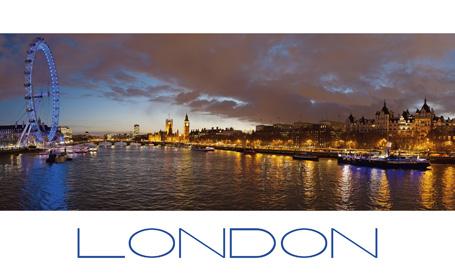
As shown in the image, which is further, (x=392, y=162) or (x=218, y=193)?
(x=392, y=162)

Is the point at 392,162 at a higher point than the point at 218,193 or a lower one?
higher

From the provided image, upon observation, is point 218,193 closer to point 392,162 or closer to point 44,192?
point 44,192

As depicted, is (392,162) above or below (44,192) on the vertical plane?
above

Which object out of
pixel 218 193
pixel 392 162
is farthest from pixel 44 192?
pixel 392 162

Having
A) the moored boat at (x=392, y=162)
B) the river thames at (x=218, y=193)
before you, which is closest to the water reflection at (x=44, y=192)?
the river thames at (x=218, y=193)

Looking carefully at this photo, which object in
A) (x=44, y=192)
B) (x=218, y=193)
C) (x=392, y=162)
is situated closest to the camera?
(x=218, y=193)

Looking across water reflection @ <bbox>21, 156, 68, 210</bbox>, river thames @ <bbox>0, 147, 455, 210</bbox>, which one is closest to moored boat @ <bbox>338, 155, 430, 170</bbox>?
river thames @ <bbox>0, 147, 455, 210</bbox>

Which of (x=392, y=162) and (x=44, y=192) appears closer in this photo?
(x=44, y=192)

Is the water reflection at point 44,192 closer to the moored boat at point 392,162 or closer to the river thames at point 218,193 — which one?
the river thames at point 218,193

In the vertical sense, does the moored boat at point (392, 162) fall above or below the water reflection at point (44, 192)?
above

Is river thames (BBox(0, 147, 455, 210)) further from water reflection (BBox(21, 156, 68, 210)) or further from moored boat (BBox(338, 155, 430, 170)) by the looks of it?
moored boat (BBox(338, 155, 430, 170))

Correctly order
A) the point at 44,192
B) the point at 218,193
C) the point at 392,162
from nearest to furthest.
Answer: the point at 218,193
the point at 44,192
the point at 392,162
